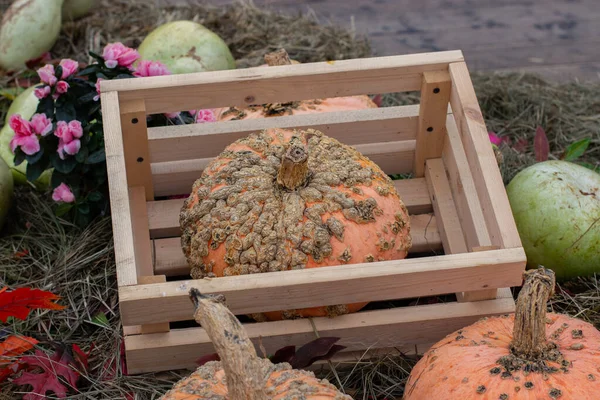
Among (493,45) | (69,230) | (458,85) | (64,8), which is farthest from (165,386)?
(493,45)

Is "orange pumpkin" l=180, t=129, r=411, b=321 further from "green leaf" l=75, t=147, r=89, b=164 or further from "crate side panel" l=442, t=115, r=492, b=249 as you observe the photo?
"green leaf" l=75, t=147, r=89, b=164

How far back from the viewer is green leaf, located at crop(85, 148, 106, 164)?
2.52 meters

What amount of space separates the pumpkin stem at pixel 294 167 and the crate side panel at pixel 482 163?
44 cm

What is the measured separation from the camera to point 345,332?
2.04 m

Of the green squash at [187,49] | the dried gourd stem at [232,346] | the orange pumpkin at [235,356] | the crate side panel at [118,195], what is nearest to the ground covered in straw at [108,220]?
the green squash at [187,49]

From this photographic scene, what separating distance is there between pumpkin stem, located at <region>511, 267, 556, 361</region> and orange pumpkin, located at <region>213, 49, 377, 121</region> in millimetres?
1087

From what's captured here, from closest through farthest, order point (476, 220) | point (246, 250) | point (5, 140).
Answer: point (246, 250), point (476, 220), point (5, 140)

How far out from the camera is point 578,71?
3885 mm

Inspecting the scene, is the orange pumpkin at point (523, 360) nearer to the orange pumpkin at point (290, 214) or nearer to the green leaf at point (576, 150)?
the orange pumpkin at point (290, 214)

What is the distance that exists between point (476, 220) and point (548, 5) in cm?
256

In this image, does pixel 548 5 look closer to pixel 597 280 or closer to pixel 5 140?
pixel 597 280

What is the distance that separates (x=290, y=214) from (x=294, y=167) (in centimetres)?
12

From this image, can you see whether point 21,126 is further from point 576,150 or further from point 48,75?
point 576,150

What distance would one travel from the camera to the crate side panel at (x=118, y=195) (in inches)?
70.8
